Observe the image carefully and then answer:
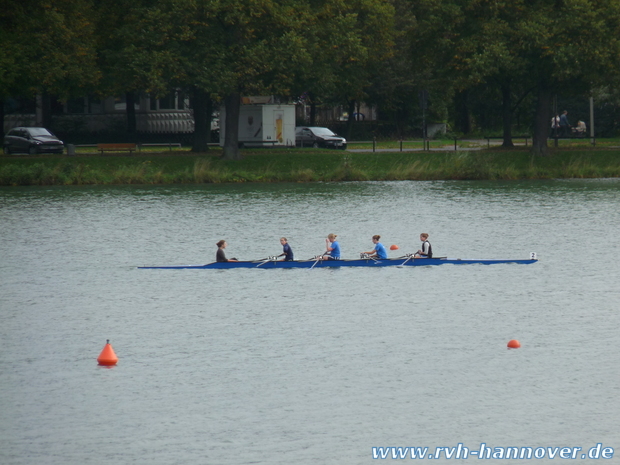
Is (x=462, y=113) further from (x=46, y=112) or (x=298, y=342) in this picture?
(x=298, y=342)

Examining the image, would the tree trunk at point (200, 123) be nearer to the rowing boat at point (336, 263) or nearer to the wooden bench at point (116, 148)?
the wooden bench at point (116, 148)

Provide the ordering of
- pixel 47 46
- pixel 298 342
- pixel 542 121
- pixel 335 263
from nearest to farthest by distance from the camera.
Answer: pixel 298 342 → pixel 335 263 → pixel 47 46 → pixel 542 121

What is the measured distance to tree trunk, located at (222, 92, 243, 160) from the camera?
6153 centimetres

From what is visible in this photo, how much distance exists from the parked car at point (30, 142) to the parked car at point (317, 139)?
1667 cm

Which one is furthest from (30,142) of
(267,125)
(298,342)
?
(298,342)

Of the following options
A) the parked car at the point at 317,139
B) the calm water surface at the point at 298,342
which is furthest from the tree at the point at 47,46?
the calm water surface at the point at 298,342

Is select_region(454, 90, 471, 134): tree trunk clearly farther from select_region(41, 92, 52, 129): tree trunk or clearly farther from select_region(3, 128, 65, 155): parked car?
select_region(3, 128, 65, 155): parked car

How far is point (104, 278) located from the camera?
3459cm

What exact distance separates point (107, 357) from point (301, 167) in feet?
122

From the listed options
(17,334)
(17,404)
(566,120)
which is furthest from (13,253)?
(566,120)

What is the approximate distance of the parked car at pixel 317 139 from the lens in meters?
70.8

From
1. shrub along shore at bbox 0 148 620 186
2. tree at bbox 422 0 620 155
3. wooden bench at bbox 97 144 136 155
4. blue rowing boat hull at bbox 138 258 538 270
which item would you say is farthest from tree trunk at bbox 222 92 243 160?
blue rowing boat hull at bbox 138 258 538 270

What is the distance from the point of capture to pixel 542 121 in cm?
6331

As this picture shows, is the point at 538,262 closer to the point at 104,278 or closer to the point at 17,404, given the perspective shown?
the point at 104,278
